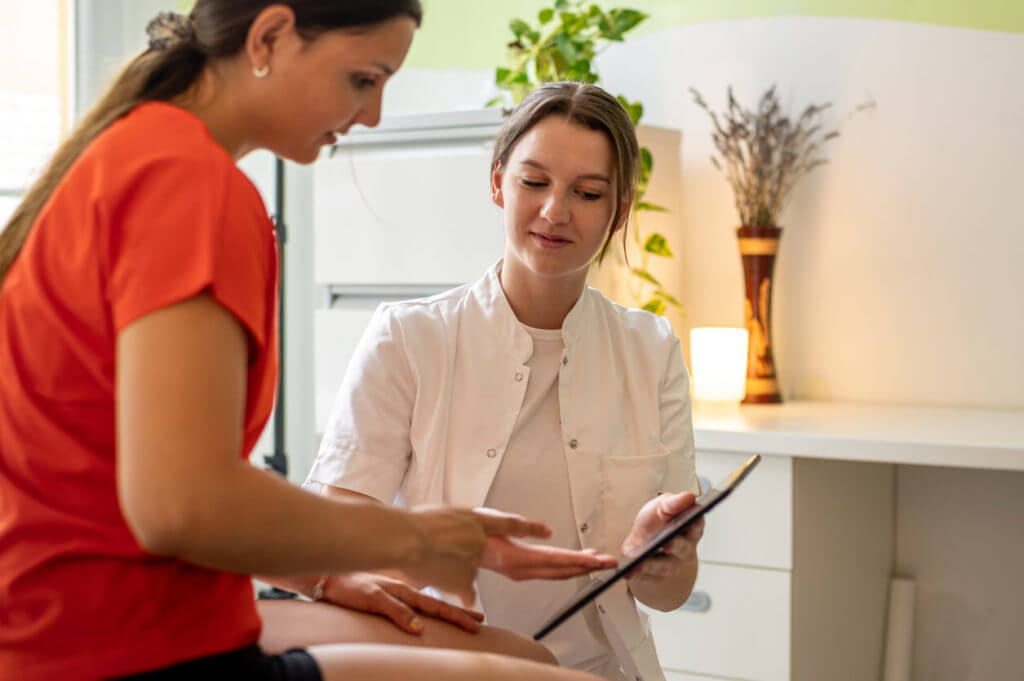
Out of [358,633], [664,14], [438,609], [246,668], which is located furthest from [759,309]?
[246,668]

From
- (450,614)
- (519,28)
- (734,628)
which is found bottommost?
(734,628)

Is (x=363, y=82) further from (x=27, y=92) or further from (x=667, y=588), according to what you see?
(x=27, y=92)

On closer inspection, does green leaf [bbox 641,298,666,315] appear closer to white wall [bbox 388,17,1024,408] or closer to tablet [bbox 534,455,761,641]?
white wall [bbox 388,17,1024,408]

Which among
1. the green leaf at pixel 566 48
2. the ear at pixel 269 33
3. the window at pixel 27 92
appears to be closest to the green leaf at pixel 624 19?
the green leaf at pixel 566 48

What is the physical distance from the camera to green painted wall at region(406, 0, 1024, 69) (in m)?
2.16

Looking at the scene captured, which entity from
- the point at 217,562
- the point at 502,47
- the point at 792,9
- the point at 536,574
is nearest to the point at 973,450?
the point at 536,574

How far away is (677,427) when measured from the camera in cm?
137

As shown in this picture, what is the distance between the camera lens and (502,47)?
2674mm

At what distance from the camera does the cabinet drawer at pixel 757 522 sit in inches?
67.6

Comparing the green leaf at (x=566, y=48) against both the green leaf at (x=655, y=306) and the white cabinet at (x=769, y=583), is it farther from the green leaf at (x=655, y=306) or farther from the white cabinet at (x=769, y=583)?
the white cabinet at (x=769, y=583)

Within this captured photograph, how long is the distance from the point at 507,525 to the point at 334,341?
156 cm

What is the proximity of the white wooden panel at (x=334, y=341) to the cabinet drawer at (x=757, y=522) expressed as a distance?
891 mm

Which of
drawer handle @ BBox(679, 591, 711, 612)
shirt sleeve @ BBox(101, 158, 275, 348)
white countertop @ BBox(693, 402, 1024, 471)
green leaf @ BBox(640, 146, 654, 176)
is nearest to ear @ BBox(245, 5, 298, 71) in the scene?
shirt sleeve @ BBox(101, 158, 275, 348)

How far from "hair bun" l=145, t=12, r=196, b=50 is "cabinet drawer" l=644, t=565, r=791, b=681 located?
51.1 inches
